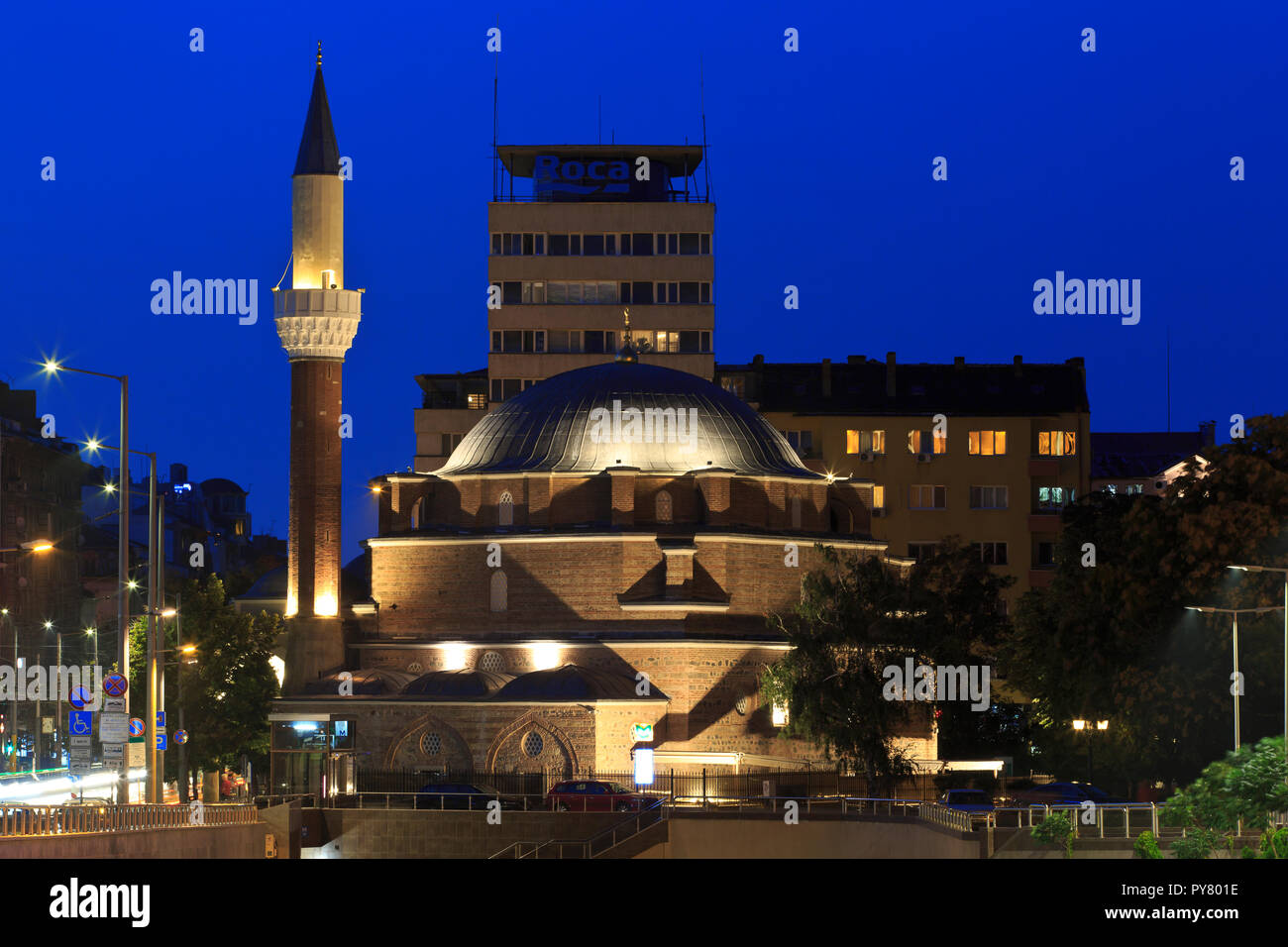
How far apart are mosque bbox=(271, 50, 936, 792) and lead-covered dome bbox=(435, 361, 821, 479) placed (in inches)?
3.2

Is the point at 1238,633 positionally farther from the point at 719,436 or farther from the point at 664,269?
the point at 664,269

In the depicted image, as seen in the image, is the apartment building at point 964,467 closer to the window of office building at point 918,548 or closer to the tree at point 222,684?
the window of office building at point 918,548

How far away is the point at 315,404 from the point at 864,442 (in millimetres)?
33529

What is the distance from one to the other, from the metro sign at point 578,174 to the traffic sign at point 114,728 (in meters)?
61.7

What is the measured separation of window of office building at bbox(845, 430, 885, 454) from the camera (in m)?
101

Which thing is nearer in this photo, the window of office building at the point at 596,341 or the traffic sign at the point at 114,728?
the traffic sign at the point at 114,728

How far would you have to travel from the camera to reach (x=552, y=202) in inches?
3967

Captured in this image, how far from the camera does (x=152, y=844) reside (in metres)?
42.1

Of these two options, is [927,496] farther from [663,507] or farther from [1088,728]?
[1088,728]

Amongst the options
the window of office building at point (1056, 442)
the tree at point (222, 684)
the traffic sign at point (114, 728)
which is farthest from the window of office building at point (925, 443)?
the traffic sign at point (114, 728)

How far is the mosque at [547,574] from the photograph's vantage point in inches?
2662
